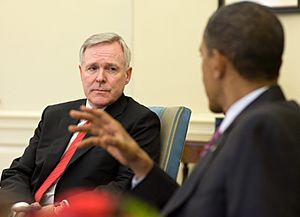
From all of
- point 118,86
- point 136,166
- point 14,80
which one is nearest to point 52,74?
point 14,80

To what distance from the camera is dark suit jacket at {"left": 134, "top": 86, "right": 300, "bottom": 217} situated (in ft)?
3.58

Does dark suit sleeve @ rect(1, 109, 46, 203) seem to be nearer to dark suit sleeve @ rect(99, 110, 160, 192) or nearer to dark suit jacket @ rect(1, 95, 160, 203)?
dark suit jacket @ rect(1, 95, 160, 203)

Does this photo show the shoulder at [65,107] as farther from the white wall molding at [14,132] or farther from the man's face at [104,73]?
the white wall molding at [14,132]

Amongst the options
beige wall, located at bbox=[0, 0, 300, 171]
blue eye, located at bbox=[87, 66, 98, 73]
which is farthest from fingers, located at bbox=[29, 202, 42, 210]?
beige wall, located at bbox=[0, 0, 300, 171]

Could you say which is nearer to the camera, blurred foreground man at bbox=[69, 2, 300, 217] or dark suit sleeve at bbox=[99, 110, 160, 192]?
blurred foreground man at bbox=[69, 2, 300, 217]

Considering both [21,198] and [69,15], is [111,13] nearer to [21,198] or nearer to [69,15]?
[69,15]

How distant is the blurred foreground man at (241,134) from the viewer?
110cm

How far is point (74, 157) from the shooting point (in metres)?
2.28

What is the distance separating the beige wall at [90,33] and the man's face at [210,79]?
1.75 m

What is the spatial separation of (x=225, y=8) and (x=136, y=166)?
469mm

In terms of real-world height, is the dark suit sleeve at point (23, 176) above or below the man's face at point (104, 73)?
below

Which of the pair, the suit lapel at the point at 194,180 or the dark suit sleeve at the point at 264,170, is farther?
the suit lapel at the point at 194,180

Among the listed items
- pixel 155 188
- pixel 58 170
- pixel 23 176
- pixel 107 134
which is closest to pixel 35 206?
pixel 58 170

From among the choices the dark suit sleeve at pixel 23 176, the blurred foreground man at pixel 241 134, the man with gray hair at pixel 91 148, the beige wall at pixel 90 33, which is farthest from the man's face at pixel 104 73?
the blurred foreground man at pixel 241 134
